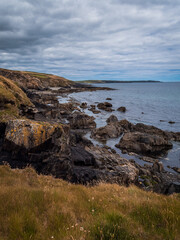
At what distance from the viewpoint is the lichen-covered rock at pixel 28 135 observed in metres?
10.6

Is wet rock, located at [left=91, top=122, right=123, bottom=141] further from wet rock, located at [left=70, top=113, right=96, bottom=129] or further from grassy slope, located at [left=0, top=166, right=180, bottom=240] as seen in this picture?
grassy slope, located at [left=0, top=166, right=180, bottom=240]

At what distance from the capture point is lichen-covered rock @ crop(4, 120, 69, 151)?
10648 millimetres

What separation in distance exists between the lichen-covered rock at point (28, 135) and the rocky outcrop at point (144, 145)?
15.2 m

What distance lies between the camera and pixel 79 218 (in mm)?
4414

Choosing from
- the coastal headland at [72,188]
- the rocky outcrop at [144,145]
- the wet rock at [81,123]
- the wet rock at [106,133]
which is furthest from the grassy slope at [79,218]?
the wet rock at [81,123]

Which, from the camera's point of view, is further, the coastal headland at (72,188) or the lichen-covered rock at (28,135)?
the lichen-covered rock at (28,135)

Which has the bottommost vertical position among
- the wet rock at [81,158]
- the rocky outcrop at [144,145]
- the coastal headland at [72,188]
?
the rocky outcrop at [144,145]

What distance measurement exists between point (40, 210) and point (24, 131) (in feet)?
23.2

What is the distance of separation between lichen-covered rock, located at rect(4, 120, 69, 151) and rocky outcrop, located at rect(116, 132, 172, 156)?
49.7 feet

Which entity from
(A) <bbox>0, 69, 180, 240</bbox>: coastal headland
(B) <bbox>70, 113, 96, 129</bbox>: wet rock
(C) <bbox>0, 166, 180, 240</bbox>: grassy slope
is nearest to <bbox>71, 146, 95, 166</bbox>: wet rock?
(A) <bbox>0, 69, 180, 240</bbox>: coastal headland

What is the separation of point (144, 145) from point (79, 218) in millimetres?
20830

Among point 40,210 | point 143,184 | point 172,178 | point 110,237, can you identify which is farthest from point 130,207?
point 172,178

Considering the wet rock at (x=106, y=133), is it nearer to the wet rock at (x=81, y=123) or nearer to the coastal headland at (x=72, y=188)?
the coastal headland at (x=72, y=188)

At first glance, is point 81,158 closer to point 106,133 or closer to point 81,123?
point 106,133
